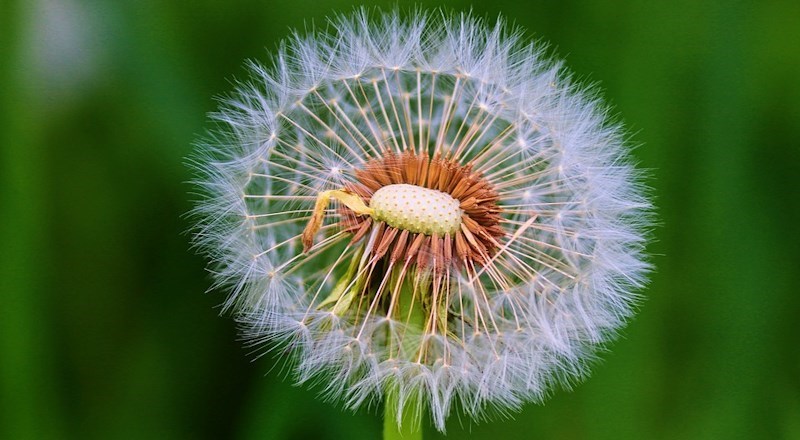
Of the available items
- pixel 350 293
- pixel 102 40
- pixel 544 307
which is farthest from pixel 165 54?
pixel 544 307

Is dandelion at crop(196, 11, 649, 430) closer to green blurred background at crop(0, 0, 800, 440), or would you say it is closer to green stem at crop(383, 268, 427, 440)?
green stem at crop(383, 268, 427, 440)

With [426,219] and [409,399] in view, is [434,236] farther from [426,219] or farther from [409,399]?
[409,399]

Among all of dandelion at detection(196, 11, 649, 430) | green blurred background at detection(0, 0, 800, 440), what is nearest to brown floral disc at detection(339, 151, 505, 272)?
dandelion at detection(196, 11, 649, 430)

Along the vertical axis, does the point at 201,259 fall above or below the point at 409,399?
above

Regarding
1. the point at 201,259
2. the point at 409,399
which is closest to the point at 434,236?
the point at 409,399

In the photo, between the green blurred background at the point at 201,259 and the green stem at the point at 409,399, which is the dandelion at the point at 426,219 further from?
the green blurred background at the point at 201,259

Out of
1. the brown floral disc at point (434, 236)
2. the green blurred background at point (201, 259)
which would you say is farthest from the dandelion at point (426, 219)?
the green blurred background at point (201, 259)
